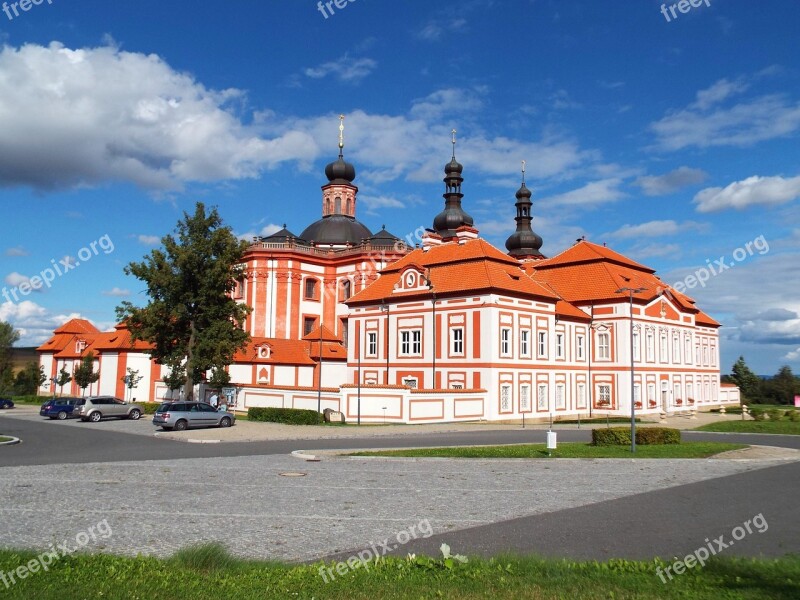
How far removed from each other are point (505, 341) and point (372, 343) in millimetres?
11521

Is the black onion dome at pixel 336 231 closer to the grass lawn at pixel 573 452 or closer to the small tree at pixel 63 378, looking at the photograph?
the small tree at pixel 63 378

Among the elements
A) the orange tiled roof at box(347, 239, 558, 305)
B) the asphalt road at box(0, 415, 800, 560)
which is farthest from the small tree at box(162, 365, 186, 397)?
the asphalt road at box(0, 415, 800, 560)

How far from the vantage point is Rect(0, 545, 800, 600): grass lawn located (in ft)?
24.1

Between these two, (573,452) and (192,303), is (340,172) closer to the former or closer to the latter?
(192,303)

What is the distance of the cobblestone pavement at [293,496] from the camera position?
10805mm

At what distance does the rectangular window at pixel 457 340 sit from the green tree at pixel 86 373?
36.8 metres

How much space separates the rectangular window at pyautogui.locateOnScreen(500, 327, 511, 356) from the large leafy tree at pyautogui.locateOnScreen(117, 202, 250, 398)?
1720 cm

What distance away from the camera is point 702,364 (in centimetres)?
6556

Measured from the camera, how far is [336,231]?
71.0 meters

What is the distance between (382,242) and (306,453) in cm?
4323

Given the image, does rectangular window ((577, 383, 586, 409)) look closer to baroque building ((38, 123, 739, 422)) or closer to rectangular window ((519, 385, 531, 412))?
baroque building ((38, 123, 739, 422))

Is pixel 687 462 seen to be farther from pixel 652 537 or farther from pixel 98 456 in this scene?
pixel 98 456

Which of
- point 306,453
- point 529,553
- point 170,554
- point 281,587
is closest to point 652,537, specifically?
point 529,553

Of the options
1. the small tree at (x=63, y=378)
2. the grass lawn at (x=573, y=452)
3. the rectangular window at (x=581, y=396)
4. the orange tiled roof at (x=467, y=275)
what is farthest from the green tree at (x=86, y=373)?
the grass lawn at (x=573, y=452)
